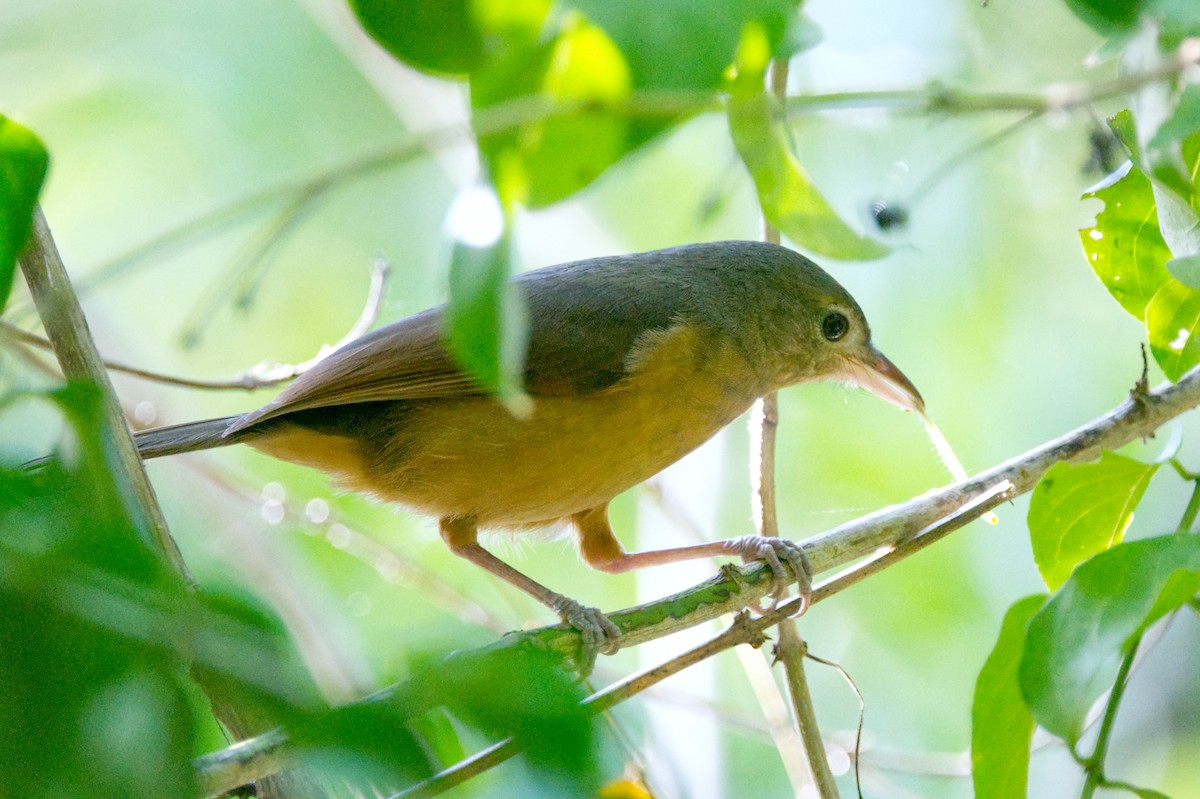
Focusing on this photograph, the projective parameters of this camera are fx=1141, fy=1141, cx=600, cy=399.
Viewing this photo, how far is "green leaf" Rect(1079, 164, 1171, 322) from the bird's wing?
Result: 1.78 m

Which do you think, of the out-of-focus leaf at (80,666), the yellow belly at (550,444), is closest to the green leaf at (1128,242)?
the yellow belly at (550,444)

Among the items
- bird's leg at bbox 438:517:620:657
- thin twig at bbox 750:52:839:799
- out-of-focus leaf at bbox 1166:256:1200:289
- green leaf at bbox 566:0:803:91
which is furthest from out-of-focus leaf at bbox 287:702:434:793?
bird's leg at bbox 438:517:620:657

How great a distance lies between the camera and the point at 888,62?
603cm

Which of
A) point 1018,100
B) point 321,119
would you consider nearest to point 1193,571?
point 1018,100

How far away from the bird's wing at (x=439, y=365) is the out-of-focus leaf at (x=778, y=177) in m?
1.40

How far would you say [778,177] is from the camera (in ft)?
7.82

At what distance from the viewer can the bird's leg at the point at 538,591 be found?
3.25 metres

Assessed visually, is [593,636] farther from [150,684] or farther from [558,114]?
[150,684]

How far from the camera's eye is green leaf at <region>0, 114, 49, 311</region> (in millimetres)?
1223

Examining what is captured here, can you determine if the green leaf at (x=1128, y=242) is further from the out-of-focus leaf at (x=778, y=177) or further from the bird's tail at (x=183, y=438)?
the bird's tail at (x=183, y=438)

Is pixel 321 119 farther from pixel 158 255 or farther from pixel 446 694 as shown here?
pixel 446 694

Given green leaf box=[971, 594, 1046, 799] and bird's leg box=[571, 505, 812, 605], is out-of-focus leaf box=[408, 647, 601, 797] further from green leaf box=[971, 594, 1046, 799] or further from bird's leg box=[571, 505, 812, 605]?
bird's leg box=[571, 505, 812, 605]

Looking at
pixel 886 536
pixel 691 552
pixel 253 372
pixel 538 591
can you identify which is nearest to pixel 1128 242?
pixel 886 536

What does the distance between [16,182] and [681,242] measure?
716 cm
